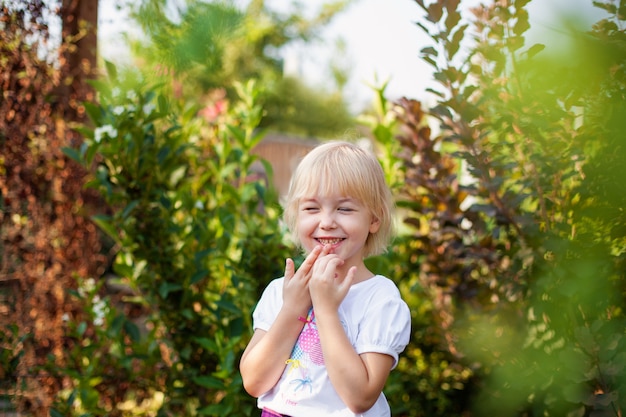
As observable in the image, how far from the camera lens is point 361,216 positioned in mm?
1656

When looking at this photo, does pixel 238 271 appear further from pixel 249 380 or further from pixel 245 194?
pixel 249 380

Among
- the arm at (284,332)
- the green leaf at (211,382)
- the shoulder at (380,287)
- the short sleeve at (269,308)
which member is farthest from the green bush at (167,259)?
the shoulder at (380,287)

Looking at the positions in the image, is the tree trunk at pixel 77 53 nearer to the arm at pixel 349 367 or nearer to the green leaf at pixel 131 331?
the green leaf at pixel 131 331

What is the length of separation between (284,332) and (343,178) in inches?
15.9

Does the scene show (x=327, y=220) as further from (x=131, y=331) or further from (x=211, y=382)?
(x=131, y=331)

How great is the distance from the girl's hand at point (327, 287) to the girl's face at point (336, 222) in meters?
0.08

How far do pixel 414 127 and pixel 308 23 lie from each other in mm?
7074

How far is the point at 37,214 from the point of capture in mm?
3039

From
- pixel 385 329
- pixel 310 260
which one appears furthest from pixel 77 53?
pixel 385 329

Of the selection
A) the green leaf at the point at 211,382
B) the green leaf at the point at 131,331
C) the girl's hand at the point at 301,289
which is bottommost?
the green leaf at the point at 211,382

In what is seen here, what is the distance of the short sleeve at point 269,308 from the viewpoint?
174 cm

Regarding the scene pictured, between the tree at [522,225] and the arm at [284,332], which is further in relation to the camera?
the tree at [522,225]

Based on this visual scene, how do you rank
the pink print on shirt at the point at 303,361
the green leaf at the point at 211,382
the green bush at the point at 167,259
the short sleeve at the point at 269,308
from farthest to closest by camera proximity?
the green bush at the point at 167,259, the green leaf at the point at 211,382, the short sleeve at the point at 269,308, the pink print on shirt at the point at 303,361

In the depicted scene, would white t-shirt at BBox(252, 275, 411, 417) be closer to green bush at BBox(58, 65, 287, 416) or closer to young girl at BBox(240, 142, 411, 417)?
young girl at BBox(240, 142, 411, 417)
